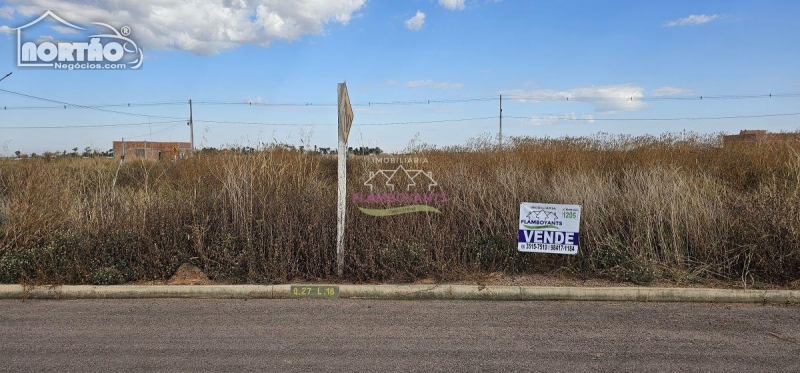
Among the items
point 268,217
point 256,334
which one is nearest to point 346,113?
point 268,217

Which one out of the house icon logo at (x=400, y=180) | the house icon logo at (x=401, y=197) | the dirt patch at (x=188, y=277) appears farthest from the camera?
the house icon logo at (x=400, y=180)

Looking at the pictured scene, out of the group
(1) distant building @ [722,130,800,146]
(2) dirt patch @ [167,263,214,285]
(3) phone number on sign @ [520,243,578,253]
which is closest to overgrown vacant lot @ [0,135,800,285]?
(2) dirt patch @ [167,263,214,285]

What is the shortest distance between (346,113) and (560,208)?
2917mm

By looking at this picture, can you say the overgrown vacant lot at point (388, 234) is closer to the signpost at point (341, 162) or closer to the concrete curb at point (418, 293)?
the signpost at point (341, 162)

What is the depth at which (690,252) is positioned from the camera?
605 cm

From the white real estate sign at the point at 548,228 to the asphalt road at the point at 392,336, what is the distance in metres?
0.99

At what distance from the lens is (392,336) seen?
13.7 ft

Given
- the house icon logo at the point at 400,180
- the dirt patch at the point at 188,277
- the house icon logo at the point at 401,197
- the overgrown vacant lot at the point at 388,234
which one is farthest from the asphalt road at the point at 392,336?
the house icon logo at the point at 400,180

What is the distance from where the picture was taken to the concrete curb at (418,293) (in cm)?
521

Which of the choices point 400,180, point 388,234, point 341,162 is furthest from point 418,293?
point 400,180

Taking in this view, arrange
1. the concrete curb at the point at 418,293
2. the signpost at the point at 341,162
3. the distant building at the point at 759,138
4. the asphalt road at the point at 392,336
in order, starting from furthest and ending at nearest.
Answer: the distant building at the point at 759,138, the signpost at the point at 341,162, the concrete curb at the point at 418,293, the asphalt road at the point at 392,336

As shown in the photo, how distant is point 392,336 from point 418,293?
3.85ft

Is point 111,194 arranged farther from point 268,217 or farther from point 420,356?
point 420,356

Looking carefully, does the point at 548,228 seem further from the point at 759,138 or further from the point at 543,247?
the point at 759,138
